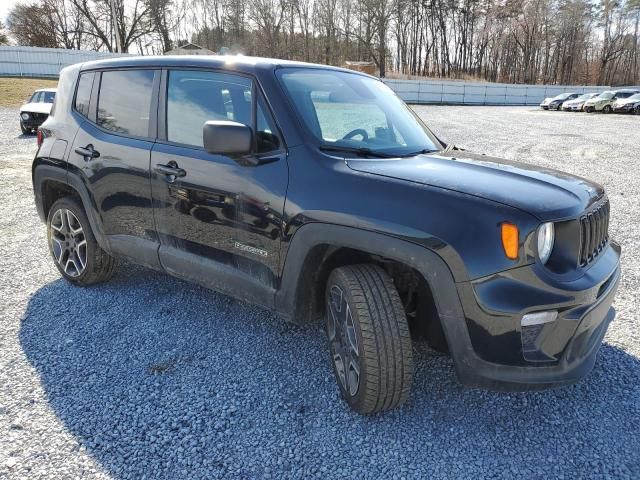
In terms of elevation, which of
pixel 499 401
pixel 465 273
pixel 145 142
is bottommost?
pixel 499 401

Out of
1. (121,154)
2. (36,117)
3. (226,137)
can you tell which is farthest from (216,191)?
(36,117)

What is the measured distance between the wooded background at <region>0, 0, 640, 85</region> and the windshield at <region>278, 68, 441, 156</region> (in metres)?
54.9

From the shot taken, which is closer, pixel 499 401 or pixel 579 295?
pixel 579 295

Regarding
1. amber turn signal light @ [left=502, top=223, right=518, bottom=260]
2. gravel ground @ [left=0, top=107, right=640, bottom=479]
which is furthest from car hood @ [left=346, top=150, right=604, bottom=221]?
gravel ground @ [left=0, top=107, right=640, bottom=479]

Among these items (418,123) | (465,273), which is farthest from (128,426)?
(418,123)

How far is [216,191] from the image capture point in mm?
2854

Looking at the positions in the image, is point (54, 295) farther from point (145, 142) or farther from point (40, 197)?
point (145, 142)

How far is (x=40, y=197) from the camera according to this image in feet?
13.6

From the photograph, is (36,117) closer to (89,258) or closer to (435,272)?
(89,258)

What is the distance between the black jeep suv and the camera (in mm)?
2066

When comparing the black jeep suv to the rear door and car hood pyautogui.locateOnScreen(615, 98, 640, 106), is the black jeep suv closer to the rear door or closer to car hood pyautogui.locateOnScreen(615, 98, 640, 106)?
the rear door

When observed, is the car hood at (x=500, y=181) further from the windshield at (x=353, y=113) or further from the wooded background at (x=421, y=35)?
the wooded background at (x=421, y=35)

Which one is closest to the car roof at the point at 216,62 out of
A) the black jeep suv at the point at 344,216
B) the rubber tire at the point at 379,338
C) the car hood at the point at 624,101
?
the black jeep suv at the point at 344,216

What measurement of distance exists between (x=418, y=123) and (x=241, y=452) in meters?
2.51
